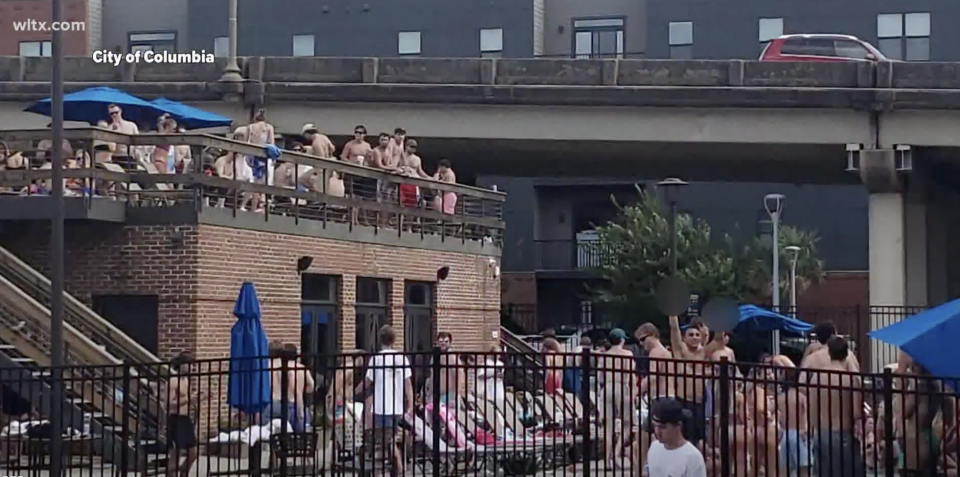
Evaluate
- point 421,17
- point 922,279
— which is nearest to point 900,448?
Result: point 922,279

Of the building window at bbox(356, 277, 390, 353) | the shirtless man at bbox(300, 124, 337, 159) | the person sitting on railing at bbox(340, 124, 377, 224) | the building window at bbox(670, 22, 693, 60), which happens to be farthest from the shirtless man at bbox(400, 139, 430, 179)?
the building window at bbox(670, 22, 693, 60)

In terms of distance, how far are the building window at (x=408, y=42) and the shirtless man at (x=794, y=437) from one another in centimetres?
4218

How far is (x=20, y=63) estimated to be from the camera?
3678 cm

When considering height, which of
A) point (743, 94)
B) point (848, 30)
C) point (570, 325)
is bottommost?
point (570, 325)

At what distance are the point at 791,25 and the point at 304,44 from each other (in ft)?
55.4

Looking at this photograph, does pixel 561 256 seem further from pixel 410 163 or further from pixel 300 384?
pixel 300 384

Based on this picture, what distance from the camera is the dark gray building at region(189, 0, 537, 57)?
53750mm

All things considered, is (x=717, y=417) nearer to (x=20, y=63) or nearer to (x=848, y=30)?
(x=20, y=63)

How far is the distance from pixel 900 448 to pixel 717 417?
198 centimetres

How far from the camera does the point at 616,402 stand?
52.2ft

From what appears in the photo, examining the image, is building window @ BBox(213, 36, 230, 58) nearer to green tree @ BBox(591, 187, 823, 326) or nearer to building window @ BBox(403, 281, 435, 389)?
green tree @ BBox(591, 187, 823, 326)

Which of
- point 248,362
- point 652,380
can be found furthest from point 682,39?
point 248,362

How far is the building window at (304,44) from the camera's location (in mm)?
55031

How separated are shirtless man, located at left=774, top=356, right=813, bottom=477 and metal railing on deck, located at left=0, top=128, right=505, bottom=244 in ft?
30.9
